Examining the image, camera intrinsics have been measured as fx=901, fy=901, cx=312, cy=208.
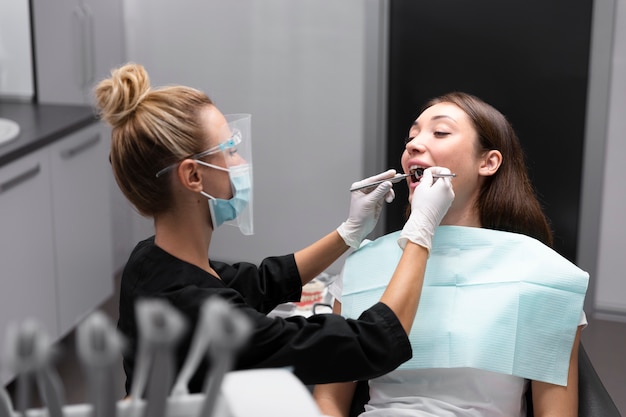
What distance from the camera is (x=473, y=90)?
365cm

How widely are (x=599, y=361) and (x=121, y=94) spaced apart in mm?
2369

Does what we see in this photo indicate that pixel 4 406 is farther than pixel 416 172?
No

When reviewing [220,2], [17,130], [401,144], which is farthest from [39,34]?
[401,144]

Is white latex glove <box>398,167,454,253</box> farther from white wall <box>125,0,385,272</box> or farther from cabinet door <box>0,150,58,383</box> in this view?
white wall <box>125,0,385,272</box>

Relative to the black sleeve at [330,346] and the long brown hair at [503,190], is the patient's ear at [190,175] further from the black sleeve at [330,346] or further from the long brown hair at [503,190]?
the long brown hair at [503,190]

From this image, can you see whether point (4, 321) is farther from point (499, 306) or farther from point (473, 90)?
point (473, 90)

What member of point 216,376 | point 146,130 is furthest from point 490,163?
point 216,376

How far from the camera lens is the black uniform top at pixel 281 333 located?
4.83 feet

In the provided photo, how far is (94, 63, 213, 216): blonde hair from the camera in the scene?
1.54 m

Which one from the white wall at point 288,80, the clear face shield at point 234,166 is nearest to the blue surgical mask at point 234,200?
the clear face shield at point 234,166

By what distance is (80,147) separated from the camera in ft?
10.3

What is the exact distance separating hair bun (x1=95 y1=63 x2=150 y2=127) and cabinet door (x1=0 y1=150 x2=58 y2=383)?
48.3 inches

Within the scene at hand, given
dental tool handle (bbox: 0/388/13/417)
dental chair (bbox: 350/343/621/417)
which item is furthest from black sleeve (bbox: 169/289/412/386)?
dental tool handle (bbox: 0/388/13/417)

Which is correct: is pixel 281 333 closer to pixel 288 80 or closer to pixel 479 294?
pixel 479 294
